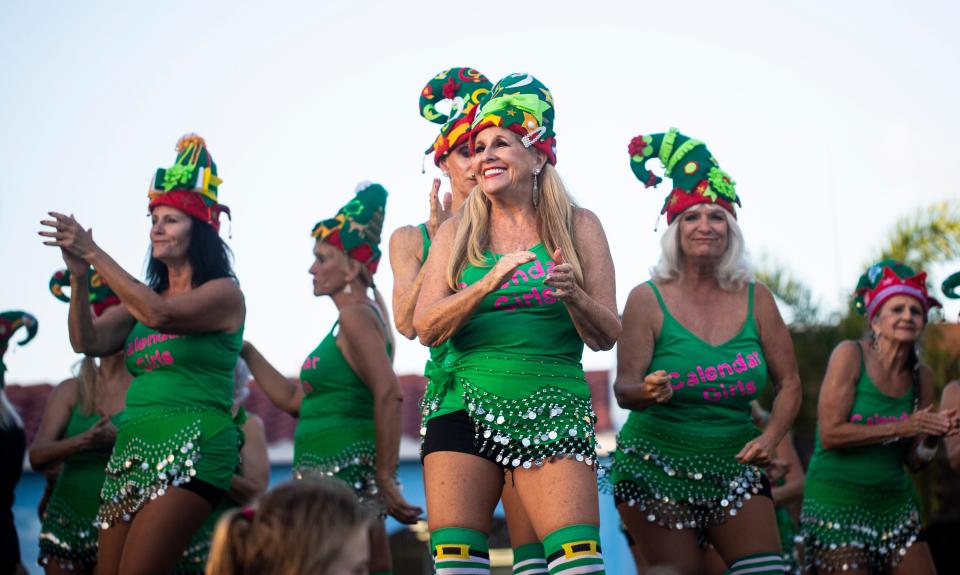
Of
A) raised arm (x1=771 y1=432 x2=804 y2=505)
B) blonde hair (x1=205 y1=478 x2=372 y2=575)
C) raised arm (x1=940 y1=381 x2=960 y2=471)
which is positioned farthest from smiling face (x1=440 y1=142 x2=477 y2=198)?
raised arm (x1=771 y1=432 x2=804 y2=505)

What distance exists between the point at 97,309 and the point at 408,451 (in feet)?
16.5

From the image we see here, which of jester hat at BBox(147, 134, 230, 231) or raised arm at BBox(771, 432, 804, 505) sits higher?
jester hat at BBox(147, 134, 230, 231)

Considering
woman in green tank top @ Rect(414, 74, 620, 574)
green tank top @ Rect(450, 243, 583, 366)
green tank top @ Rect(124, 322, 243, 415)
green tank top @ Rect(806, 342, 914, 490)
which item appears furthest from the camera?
green tank top @ Rect(806, 342, 914, 490)

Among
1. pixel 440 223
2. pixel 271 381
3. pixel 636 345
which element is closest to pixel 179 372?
pixel 440 223

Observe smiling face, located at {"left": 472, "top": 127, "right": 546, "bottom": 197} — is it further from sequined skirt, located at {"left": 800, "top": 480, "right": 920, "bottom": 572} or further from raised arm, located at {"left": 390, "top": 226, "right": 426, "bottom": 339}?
sequined skirt, located at {"left": 800, "top": 480, "right": 920, "bottom": 572}

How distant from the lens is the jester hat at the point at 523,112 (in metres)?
4.37

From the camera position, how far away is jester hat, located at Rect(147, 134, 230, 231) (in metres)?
5.66

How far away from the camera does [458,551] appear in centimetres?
395

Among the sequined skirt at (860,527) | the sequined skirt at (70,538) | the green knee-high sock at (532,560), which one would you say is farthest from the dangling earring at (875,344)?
the sequined skirt at (70,538)

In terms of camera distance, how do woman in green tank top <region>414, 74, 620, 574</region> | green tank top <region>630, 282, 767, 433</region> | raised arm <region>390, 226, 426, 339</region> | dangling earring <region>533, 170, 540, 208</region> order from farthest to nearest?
green tank top <region>630, 282, 767, 433</region> → raised arm <region>390, 226, 426, 339</region> → dangling earring <region>533, 170, 540, 208</region> → woman in green tank top <region>414, 74, 620, 574</region>

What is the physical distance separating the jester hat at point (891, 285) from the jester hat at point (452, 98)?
2440mm

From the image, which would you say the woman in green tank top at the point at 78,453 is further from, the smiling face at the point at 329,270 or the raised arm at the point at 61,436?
the smiling face at the point at 329,270

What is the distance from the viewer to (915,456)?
20.5 ft

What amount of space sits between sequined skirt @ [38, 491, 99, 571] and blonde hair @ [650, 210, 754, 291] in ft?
10.6
